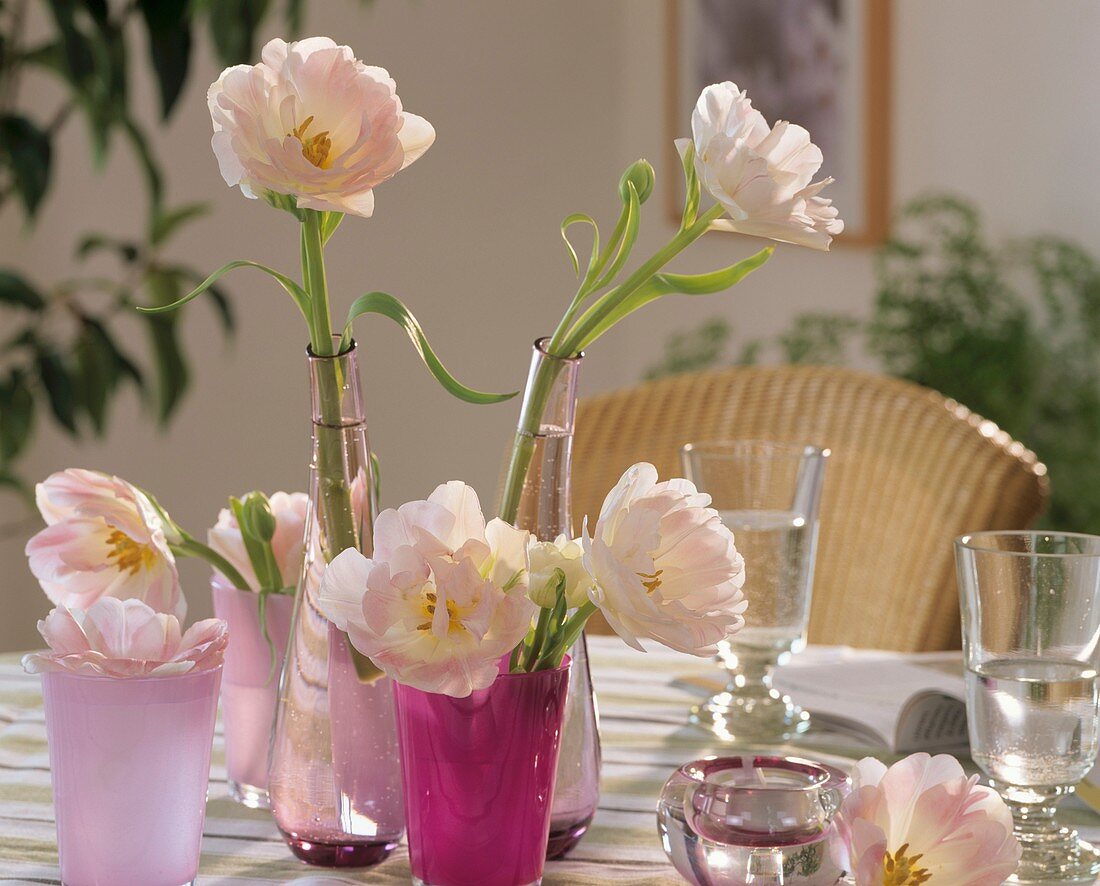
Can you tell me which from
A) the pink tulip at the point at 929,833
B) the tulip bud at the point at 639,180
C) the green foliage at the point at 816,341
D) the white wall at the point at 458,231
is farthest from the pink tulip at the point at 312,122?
the white wall at the point at 458,231

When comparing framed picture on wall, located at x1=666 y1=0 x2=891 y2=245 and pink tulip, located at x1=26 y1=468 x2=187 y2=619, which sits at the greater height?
framed picture on wall, located at x1=666 y1=0 x2=891 y2=245

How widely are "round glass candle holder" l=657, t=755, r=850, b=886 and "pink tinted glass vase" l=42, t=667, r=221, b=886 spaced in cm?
22

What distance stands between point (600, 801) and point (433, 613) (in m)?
0.32

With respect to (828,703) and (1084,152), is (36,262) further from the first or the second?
(828,703)

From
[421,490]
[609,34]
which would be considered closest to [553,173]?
[609,34]

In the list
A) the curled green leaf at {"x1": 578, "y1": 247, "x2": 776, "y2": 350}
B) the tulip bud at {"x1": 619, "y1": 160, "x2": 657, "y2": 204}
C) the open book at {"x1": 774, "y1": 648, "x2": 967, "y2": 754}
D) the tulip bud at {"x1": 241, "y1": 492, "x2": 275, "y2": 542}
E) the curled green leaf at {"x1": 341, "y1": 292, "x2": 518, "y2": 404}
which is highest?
the tulip bud at {"x1": 619, "y1": 160, "x2": 657, "y2": 204}

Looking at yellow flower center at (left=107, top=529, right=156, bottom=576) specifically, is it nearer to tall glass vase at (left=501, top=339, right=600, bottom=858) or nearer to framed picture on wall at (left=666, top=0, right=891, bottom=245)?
tall glass vase at (left=501, top=339, right=600, bottom=858)

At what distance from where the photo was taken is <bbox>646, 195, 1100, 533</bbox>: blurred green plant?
233cm

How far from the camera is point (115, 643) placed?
632mm

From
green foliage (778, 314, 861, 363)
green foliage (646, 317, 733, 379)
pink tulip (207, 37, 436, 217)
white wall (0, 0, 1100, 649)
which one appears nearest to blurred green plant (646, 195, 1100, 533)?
green foliage (778, 314, 861, 363)

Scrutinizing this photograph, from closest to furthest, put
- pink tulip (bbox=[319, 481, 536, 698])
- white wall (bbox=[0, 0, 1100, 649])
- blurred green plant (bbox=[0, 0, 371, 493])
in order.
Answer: pink tulip (bbox=[319, 481, 536, 698]), blurred green plant (bbox=[0, 0, 371, 493]), white wall (bbox=[0, 0, 1100, 649])

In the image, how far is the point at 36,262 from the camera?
3.05 meters

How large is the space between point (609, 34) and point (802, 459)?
2.87m

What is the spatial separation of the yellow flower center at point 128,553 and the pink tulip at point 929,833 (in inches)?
15.1
